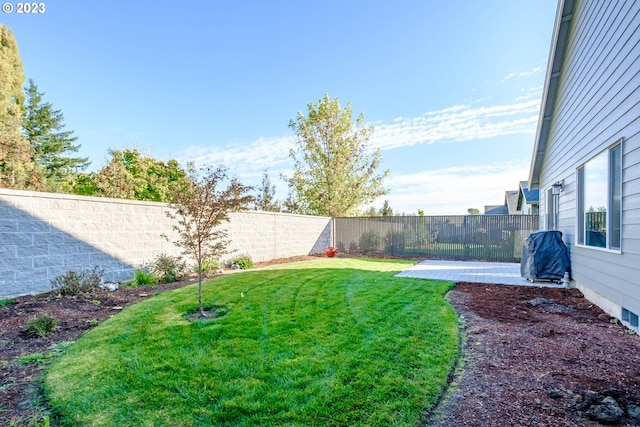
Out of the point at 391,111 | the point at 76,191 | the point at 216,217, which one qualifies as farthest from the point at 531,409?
the point at 76,191

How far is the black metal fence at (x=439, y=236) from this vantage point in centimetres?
1153

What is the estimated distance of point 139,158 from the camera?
1395cm

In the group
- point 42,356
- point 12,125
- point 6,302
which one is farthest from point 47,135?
point 42,356

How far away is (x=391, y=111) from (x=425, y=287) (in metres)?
10.4

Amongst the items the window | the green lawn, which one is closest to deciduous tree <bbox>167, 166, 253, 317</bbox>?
the green lawn

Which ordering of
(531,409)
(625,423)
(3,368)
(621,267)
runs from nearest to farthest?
(625,423) → (531,409) → (3,368) → (621,267)

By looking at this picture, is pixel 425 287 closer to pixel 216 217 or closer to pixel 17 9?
pixel 216 217

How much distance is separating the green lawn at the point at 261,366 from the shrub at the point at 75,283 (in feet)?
4.55

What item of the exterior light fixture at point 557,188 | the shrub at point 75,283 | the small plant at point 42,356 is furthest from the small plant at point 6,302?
the exterior light fixture at point 557,188

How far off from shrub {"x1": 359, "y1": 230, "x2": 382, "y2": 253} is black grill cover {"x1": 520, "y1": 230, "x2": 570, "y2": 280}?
741 cm

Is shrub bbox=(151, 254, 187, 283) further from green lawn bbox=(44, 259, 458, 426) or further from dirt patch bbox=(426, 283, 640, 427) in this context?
dirt patch bbox=(426, 283, 640, 427)

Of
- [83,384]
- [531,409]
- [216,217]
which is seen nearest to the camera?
[531,409]

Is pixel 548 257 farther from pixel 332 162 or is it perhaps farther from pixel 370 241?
pixel 332 162

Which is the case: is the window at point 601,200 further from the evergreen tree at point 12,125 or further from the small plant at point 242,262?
the evergreen tree at point 12,125
